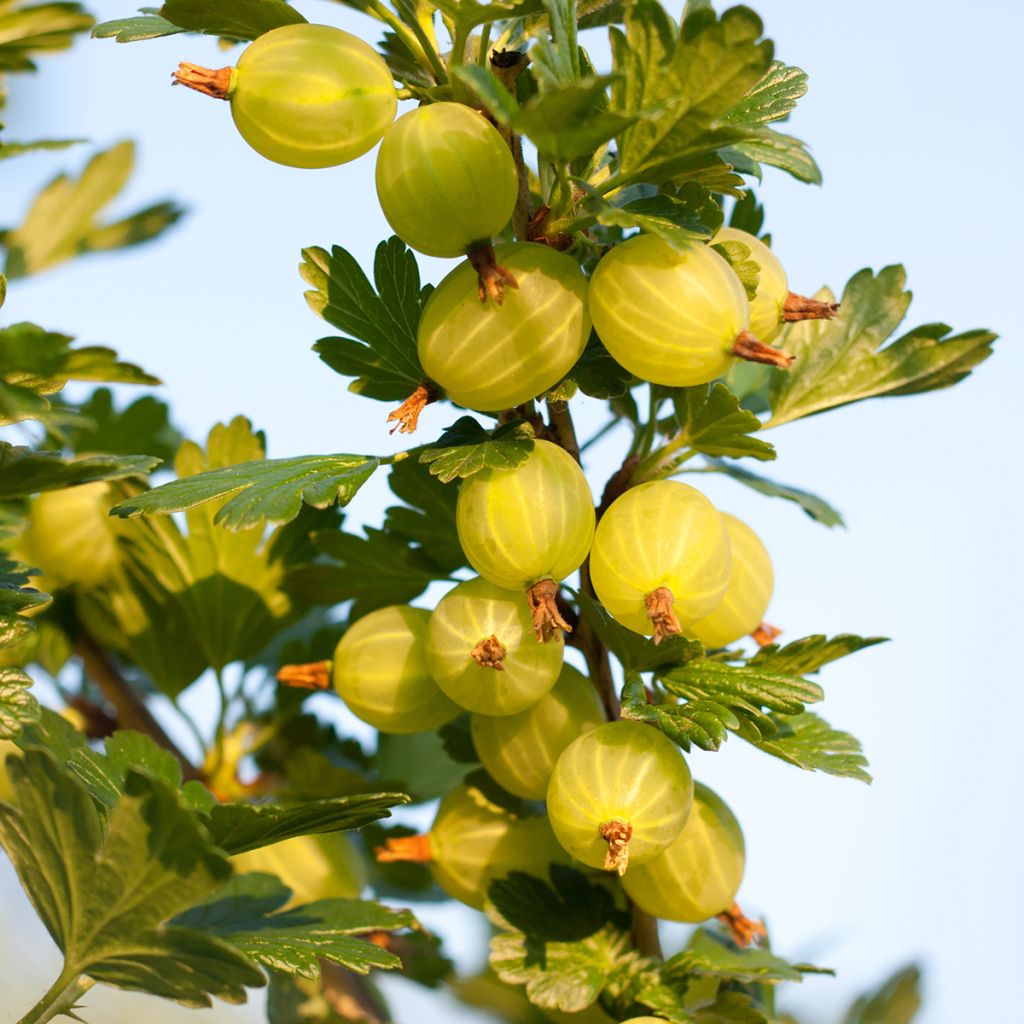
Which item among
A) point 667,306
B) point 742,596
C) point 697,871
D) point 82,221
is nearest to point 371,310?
point 667,306

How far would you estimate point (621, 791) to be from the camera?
2.43 feet

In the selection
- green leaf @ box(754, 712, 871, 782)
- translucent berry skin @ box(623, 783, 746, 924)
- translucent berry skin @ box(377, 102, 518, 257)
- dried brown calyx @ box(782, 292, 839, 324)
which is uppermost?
translucent berry skin @ box(377, 102, 518, 257)

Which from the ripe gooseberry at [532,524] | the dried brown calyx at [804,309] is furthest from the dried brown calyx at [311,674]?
the dried brown calyx at [804,309]

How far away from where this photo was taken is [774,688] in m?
0.76

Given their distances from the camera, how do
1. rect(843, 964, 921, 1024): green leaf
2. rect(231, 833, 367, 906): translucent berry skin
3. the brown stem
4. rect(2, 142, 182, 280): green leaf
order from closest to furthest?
rect(231, 833, 367, 906): translucent berry skin
rect(843, 964, 921, 1024): green leaf
the brown stem
rect(2, 142, 182, 280): green leaf

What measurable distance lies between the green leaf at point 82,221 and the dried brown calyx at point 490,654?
3.23ft

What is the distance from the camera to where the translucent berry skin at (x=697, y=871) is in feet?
2.77

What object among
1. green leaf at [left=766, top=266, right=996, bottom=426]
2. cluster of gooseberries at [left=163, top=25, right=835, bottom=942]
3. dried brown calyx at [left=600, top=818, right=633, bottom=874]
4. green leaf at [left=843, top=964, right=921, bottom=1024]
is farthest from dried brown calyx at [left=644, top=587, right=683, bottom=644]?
green leaf at [left=843, top=964, right=921, bottom=1024]

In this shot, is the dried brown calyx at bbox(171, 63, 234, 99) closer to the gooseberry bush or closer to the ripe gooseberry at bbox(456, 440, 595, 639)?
the gooseberry bush

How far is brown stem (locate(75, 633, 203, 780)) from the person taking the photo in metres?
1.31

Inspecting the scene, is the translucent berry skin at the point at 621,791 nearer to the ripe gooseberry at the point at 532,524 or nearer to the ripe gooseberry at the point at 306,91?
the ripe gooseberry at the point at 532,524

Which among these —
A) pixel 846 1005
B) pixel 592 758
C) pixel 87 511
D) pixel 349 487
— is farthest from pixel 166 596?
pixel 846 1005

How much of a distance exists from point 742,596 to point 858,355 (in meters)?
0.25

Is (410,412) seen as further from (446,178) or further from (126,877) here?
(126,877)
